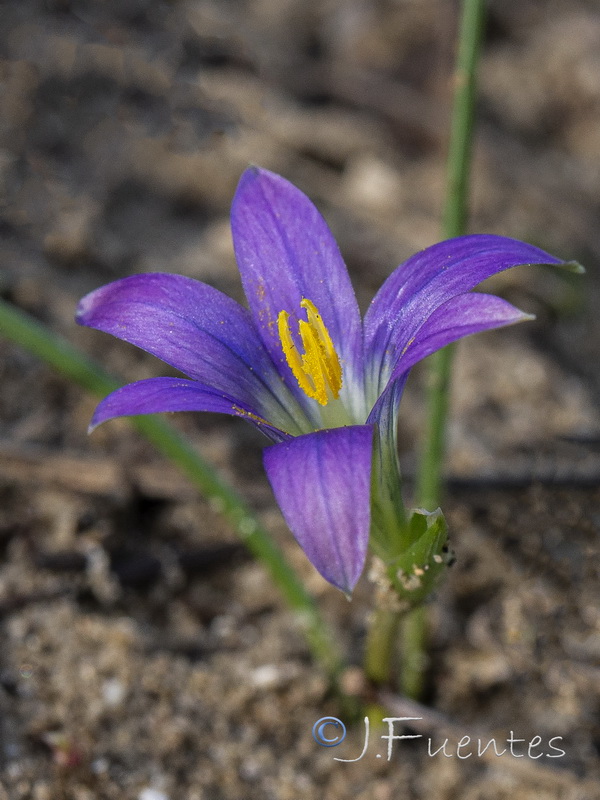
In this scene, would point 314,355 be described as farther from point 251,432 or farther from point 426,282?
point 251,432

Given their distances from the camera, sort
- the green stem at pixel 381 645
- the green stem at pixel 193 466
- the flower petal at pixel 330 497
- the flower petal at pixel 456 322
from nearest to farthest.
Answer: the flower petal at pixel 330 497 → the flower petal at pixel 456 322 → the green stem at pixel 381 645 → the green stem at pixel 193 466

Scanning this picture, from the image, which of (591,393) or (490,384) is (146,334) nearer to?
(490,384)

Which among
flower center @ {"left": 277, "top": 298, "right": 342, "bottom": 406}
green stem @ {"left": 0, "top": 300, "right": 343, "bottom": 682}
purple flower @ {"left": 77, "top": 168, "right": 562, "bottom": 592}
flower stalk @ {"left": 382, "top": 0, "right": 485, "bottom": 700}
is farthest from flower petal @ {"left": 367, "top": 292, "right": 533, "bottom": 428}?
green stem @ {"left": 0, "top": 300, "right": 343, "bottom": 682}

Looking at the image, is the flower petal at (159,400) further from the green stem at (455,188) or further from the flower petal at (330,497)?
the green stem at (455,188)

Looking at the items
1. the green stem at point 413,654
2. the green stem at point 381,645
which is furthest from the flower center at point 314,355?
the green stem at point 413,654

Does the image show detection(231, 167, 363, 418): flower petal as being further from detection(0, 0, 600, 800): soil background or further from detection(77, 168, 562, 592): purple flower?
detection(0, 0, 600, 800): soil background

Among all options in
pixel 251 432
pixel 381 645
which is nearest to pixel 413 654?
pixel 381 645
